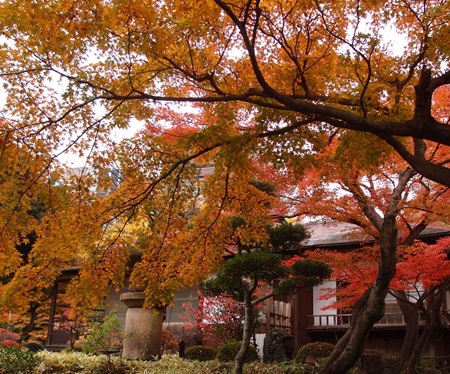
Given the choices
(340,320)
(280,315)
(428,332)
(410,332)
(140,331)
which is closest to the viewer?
(428,332)

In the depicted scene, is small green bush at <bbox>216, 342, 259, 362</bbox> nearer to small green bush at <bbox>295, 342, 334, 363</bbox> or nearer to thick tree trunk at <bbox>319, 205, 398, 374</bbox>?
small green bush at <bbox>295, 342, 334, 363</bbox>

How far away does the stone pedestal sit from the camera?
37.0ft

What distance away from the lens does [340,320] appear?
15000 mm

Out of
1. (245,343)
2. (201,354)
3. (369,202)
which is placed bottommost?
(201,354)

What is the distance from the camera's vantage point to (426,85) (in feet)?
16.6

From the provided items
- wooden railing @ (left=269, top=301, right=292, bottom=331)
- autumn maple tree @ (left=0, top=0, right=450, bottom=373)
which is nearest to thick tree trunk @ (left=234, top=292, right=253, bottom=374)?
autumn maple tree @ (left=0, top=0, right=450, bottom=373)

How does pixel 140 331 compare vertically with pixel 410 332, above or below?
below

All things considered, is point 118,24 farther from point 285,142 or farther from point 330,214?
point 330,214

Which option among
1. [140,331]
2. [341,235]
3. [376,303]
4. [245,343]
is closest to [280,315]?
[341,235]

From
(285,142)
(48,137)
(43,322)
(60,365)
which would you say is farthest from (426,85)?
(43,322)

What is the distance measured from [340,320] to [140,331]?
6798mm

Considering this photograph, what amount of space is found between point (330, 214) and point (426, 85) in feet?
19.1

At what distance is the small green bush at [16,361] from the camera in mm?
9758

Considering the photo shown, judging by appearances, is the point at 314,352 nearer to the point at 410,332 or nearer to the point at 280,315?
the point at 410,332
